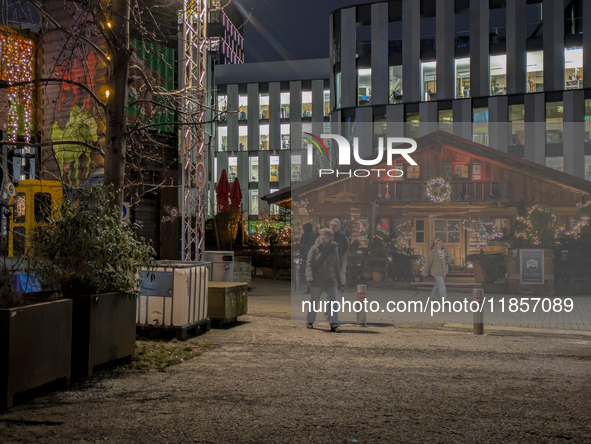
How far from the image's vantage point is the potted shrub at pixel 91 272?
6.55 metres

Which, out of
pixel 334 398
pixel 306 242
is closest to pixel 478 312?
pixel 334 398

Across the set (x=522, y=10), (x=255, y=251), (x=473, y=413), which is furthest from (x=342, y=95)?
(x=473, y=413)

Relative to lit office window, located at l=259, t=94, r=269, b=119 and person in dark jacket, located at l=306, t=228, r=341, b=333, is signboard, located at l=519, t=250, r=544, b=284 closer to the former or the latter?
person in dark jacket, located at l=306, t=228, r=341, b=333

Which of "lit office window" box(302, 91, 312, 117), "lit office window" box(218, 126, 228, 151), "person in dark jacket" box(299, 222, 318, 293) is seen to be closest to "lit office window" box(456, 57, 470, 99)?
"person in dark jacket" box(299, 222, 318, 293)

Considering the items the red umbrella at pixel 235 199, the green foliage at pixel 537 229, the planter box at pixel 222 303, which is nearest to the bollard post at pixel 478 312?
the planter box at pixel 222 303

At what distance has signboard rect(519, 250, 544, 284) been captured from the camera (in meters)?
18.0

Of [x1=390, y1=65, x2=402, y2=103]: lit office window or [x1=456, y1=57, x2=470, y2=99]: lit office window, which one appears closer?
[x1=456, y1=57, x2=470, y2=99]: lit office window

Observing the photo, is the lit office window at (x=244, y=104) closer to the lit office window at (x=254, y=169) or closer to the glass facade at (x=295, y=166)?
the lit office window at (x=254, y=169)

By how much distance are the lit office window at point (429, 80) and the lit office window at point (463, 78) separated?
1305 mm

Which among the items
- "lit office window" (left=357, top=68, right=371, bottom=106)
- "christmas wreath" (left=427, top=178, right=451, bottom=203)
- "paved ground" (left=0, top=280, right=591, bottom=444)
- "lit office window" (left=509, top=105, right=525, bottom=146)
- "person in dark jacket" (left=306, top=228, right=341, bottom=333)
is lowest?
"paved ground" (left=0, top=280, right=591, bottom=444)

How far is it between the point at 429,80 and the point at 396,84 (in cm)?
193

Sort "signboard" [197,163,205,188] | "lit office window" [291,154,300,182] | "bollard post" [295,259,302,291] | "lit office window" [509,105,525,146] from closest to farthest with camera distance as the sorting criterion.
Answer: "signboard" [197,163,205,188], "bollard post" [295,259,302,291], "lit office window" [509,105,525,146], "lit office window" [291,154,300,182]

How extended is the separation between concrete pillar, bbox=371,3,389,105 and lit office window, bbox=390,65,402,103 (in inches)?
16.9

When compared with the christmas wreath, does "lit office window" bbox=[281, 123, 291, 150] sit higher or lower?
higher
